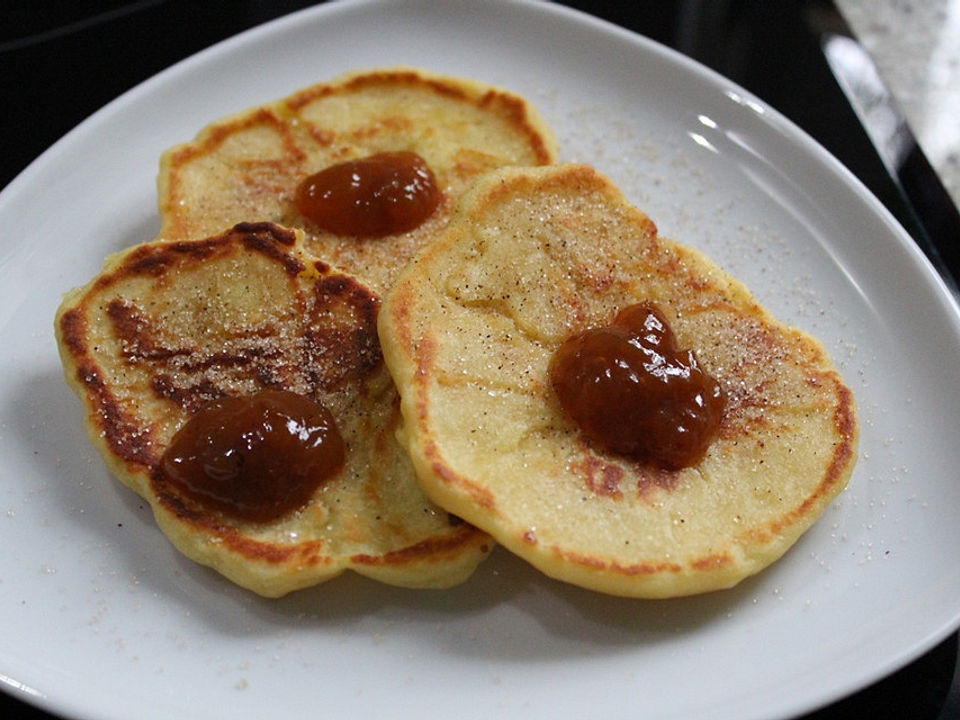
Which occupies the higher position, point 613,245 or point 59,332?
point 613,245

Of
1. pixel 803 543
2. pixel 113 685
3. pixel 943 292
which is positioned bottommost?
pixel 113 685

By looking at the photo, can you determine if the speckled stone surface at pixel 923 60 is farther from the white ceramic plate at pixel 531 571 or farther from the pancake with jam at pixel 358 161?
the pancake with jam at pixel 358 161

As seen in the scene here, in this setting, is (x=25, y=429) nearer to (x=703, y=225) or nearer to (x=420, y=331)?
(x=420, y=331)

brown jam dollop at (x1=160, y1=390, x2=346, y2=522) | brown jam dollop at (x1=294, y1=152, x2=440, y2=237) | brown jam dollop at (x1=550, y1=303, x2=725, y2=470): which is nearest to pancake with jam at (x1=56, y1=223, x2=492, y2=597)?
brown jam dollop at (x1=160, y1=390, x2=346, y2=522)

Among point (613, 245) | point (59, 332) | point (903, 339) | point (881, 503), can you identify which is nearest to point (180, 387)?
→ point (59, 332)

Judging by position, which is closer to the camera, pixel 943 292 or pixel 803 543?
pixel 803 543

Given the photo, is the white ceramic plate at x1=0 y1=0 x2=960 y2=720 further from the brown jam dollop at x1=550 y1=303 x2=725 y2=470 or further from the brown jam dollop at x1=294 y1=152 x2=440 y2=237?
the brown jam dollop at x1=294 y1=152 x2=440 y2=237

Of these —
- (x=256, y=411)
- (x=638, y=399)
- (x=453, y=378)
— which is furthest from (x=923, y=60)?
(x=256, y=411)
